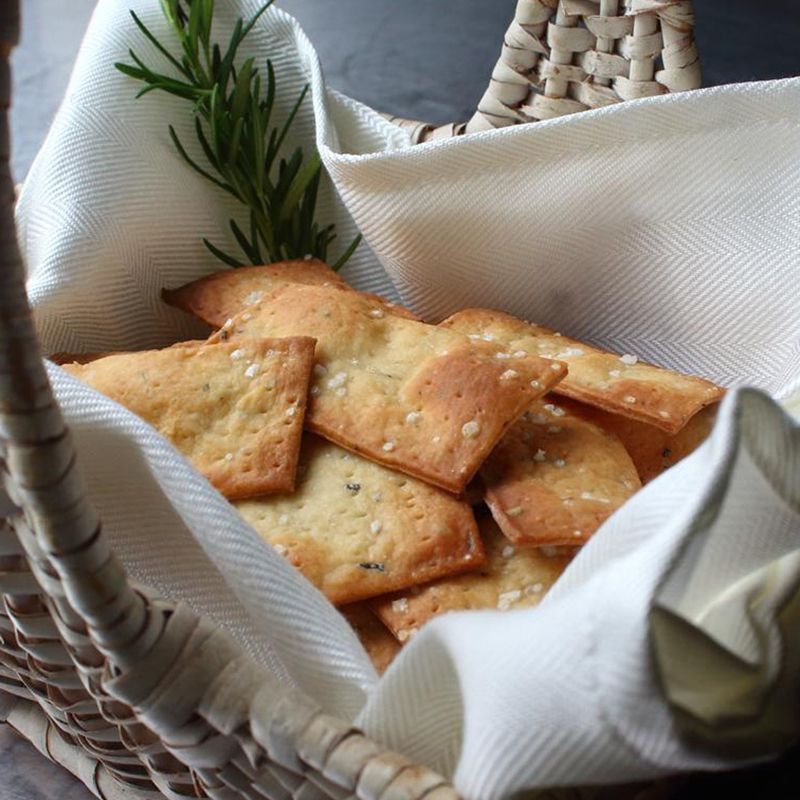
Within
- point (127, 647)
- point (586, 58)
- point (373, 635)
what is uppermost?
point (586, 58)

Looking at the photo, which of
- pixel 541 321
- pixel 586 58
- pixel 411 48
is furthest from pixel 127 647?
pixel 411 48

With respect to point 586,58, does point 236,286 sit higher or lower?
lower

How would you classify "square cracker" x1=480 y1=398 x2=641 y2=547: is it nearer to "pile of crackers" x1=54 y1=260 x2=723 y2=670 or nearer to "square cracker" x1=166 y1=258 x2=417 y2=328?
"pile of crackers" x1=54 y1=260 x2=723 y2=670

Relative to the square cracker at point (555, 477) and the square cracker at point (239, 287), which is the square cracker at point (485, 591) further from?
the square cracker at point (239, 287)

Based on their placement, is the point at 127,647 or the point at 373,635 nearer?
the point at 127,647

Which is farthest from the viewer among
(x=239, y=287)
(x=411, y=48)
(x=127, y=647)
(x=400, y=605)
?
(x=411, y=48)

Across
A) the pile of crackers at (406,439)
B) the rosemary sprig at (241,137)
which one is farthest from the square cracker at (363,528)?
the rosemary sprig at (241,137)

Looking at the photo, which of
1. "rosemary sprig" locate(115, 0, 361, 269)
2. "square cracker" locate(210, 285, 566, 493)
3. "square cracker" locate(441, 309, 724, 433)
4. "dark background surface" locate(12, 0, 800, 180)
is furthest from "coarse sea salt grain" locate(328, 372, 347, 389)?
"dark background surface" locate(12, 0, 800, 180)

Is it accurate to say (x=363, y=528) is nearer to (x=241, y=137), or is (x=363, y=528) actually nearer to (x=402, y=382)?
(x=402, y=382)
